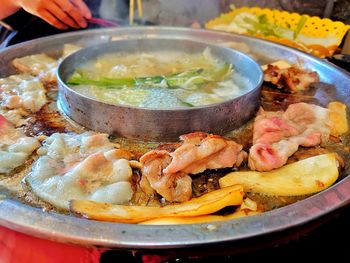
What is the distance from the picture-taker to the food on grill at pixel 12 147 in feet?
6.89

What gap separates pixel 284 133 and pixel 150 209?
3.73ft

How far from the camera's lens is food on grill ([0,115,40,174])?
2.10 metres

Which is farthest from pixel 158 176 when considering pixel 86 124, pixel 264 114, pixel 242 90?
pixel 242 90

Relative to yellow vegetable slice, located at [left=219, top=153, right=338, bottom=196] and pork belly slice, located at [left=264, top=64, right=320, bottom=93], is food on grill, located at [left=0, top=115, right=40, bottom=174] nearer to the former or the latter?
yellow vegetable slice, located at [left=219, top=153, right=338, bottom=196]

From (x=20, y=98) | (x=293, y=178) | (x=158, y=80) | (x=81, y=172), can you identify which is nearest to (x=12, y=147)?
(x=81, y=172)

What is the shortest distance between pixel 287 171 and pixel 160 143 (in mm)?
826

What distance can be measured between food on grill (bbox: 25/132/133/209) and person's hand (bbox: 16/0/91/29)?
2064 millimetres

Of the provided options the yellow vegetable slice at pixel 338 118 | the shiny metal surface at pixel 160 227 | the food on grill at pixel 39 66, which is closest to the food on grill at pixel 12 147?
the shiny metal surface at pixel 160 227

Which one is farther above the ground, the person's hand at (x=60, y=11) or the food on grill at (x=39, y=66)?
the person's hand at (x=60, y=11)

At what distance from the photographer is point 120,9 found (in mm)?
5516

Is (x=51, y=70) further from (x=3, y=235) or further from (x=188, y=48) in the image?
(x=3, y=235)

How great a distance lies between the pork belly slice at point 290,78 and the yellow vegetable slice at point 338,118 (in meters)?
0.45

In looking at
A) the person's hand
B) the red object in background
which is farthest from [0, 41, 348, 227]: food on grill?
the person's hand

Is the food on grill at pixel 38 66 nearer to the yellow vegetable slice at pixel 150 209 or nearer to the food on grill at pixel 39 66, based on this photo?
the food on grill at pixel 39 66
